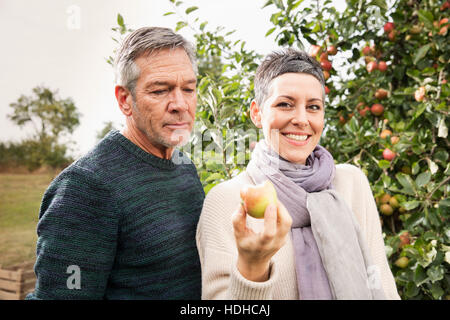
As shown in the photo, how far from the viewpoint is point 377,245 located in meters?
0.97

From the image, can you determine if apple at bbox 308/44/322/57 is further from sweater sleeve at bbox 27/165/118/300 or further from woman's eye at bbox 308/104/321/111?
sweater sleeve at bbox 27/165/118/300

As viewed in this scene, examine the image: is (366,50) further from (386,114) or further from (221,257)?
(221,257)

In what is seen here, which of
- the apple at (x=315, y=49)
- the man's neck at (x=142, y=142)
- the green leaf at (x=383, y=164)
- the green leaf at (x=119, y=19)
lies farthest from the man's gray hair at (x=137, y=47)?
the green leaf at (x=383, y=164)

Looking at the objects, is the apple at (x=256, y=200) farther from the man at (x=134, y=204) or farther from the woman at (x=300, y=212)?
the man at (x=134, y=204)

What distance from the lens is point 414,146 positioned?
151cm

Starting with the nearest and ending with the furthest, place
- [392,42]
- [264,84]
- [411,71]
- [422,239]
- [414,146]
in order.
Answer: [264,84] → [422,239] → [414,146] → [411,71] → [392,42]

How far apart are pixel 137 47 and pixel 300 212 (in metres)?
0.58

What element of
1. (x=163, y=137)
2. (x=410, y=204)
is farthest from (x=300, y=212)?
(x=410, y=204)

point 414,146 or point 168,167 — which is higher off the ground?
point 414,146

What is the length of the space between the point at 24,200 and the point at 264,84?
276cm

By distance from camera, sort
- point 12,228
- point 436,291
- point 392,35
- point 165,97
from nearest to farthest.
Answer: point 165,97 → point 436,291 → point 392,35 → point 12,228

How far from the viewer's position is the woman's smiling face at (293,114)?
35.3 inches
